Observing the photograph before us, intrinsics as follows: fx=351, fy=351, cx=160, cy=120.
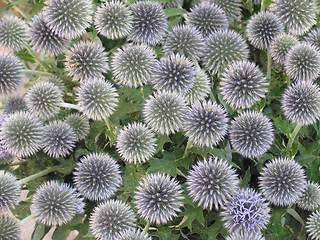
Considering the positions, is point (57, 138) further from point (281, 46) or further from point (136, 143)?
point (281, 46)

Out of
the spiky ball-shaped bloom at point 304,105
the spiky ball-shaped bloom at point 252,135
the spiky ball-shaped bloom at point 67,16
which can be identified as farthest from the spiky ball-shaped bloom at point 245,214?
the spiky ball-shaped bloom at point 67,16

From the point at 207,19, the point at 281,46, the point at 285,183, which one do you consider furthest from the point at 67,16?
the point at 285,183

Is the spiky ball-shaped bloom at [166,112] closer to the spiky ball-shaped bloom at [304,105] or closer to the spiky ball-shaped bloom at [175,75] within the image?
the spiky ball-shaped bloom at [175,75]

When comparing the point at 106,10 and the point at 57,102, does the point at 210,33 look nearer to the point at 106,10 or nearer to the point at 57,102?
the point at 106,10

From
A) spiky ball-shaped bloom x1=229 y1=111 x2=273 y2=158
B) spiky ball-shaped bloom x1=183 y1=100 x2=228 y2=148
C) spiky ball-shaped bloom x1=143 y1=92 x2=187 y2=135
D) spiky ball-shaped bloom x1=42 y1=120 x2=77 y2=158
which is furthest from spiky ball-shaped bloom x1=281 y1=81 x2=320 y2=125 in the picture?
spiky ball-shaped bloom x1=42 y1=120 x2=77 y2=158

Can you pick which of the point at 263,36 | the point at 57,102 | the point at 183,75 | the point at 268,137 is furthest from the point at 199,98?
the point at 57,102

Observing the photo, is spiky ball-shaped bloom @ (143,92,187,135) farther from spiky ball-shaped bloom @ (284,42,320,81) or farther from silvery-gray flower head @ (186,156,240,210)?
spiky ball-shaped bloom @ (284,42,320,81)
